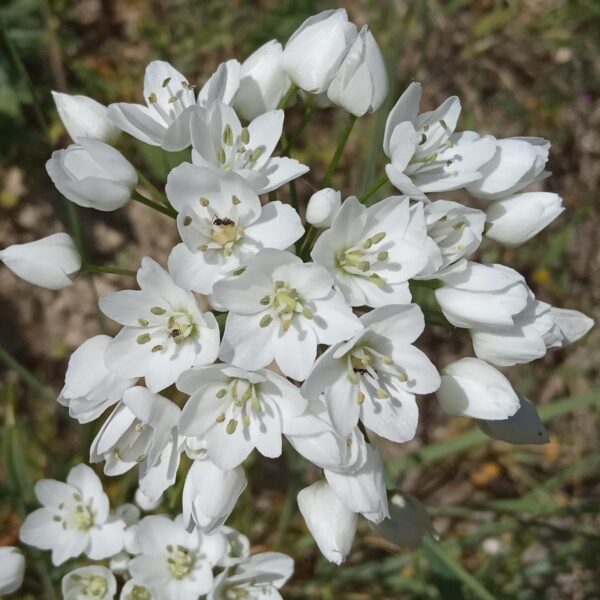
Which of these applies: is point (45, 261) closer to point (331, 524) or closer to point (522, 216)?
point (331, 524)

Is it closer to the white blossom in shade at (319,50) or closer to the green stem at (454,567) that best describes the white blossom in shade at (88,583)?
the green stem at (454,567)

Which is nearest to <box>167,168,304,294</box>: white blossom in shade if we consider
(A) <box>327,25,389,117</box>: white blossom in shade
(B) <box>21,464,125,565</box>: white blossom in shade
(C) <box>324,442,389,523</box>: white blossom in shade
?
(A) <box>327,25,389,117</box>: white blossom in shade

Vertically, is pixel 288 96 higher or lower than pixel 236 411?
higher

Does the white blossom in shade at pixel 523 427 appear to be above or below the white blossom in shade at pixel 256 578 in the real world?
above

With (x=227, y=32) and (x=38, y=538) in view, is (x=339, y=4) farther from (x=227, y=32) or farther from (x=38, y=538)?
(x=38, y=538)

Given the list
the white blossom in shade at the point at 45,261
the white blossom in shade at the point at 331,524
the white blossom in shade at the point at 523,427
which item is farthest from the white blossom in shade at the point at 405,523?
the white blossom in shade at the point at 45,261

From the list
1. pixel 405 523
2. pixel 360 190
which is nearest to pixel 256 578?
pixel 405 523

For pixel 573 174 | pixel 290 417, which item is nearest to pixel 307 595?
pixel 290 417

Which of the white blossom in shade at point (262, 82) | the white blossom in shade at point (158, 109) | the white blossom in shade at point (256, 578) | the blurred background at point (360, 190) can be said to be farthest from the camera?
the blurred background at point (360, 190)
